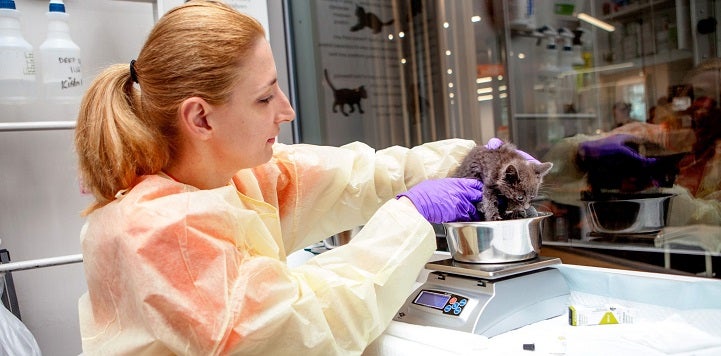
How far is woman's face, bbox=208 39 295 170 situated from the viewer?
3.52ft

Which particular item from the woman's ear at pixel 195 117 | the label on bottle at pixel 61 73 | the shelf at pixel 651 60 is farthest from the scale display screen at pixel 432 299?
the label on bottle at pixel 61 73

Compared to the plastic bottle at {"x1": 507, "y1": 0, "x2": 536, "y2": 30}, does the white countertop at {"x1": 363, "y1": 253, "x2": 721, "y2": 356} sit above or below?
below

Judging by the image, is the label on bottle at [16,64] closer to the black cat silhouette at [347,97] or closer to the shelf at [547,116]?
the black cat silhouette at [347,97]

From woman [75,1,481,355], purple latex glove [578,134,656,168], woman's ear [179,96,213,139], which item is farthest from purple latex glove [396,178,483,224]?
purple latex glove [578,134,656,168]

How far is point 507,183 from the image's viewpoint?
116 cm

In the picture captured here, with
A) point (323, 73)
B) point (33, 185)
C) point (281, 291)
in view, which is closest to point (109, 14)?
point (33, 185)

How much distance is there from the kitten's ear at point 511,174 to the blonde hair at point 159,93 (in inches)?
24.1

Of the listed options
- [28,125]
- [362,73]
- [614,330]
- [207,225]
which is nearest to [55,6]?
[28,125]

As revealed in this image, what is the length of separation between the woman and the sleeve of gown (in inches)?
7.5

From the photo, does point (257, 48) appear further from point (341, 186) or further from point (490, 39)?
point (490, 39)

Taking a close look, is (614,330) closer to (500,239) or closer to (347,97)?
(500,239)

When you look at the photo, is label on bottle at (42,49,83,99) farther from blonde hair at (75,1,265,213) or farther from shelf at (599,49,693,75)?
shelf at (599,49,693,75)

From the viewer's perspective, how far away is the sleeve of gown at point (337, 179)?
55.6 inches

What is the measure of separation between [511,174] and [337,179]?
0.48 m
